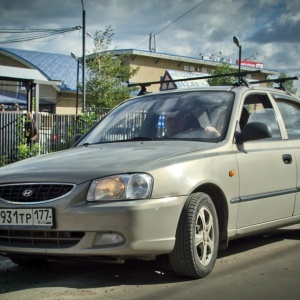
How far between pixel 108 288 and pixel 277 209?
2095 millimetres

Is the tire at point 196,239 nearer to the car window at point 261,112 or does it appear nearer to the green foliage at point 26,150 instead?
the car window at point 261,112

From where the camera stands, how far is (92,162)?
14.4 ft

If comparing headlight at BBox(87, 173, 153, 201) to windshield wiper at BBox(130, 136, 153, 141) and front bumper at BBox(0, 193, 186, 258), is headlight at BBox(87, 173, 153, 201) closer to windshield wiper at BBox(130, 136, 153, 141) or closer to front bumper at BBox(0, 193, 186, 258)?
front bumper at BBox(0, 193, 186, 258)

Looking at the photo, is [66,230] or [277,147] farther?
[277,147]

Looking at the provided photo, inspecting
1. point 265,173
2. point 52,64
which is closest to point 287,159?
point 265,173

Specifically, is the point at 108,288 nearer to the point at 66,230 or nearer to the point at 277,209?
the point at 66,230

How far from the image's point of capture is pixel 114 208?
3.95 metres

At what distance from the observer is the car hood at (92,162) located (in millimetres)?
4145

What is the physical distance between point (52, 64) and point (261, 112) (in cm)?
4139

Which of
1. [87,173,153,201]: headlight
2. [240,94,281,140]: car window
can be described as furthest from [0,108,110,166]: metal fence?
[87,173,153,201]: headlight

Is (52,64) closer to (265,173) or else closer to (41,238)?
(265,173)

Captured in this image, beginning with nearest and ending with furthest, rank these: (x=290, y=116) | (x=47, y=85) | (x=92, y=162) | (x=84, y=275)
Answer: (x=92, y=162) → (x=84, y=275) → (x=290, y=116) → (x=47, y=85)

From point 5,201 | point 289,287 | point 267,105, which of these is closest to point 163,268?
point 289,287

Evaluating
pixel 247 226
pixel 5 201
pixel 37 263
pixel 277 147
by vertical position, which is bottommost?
pixel 37 263
